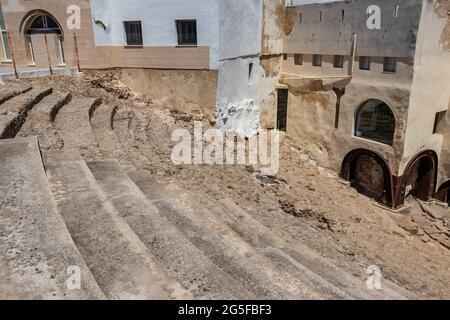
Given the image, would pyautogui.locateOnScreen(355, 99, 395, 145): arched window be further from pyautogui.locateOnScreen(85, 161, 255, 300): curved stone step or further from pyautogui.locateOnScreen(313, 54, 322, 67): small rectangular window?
pyautogui.locateOnScreen(85, 161, 255, 300): curved stone step

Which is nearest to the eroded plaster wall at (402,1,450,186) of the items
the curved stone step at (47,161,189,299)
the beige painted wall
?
the beige painted wall

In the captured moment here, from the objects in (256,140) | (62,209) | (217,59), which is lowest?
(256,140)

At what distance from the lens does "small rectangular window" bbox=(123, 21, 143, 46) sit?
14.7m

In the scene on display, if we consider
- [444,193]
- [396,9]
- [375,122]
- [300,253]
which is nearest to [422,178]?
[444,193]

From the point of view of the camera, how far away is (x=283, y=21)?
16250 mm

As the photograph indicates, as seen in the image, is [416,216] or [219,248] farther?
[416,216]

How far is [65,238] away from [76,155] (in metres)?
3.94

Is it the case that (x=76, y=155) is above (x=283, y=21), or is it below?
below

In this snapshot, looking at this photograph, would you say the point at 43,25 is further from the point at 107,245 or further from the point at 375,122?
the point at 375,122

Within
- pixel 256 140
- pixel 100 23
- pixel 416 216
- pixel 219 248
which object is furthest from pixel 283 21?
pixel 219 248

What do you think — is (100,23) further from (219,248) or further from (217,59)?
(219,248)

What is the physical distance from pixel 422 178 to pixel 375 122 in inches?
111

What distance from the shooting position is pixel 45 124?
984 centimetres
